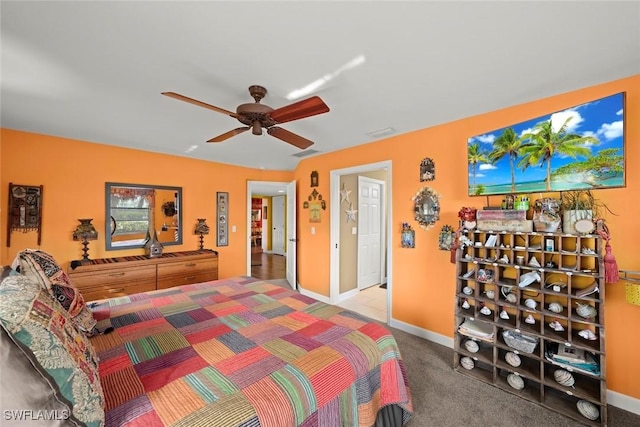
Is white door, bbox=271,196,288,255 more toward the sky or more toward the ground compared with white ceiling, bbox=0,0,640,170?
Answer: more toward the ground

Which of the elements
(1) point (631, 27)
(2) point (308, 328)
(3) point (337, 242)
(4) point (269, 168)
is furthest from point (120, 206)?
(1) point (631, 27)

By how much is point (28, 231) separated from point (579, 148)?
5.60m

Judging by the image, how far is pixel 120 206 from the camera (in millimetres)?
3568

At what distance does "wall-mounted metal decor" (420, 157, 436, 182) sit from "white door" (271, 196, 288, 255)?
6.01 metres

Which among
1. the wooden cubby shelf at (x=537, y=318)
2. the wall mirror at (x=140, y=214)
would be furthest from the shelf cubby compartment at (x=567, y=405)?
the wall mirror at (x=140, y=214)

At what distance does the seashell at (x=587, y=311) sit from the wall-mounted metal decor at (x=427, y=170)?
1.61m

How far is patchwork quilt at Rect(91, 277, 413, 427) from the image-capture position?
3.28 feet

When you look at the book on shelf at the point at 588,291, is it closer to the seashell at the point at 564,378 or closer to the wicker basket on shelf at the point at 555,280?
the wicker basket on shelf at the point at 555,280

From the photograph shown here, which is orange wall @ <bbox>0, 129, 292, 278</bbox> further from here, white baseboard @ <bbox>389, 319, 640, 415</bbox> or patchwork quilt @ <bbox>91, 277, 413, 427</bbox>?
white baseboard @ <bbox>389, 319, 640, 415</bbox>

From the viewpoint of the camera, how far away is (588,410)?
5.69 feet

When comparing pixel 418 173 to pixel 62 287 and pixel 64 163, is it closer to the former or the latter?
pixel 62 287

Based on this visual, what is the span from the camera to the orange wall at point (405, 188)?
186 centimetres

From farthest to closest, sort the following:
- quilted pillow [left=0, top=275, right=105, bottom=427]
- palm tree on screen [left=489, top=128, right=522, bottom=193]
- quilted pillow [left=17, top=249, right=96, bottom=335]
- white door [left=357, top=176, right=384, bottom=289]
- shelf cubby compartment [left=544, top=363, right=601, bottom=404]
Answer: white door [left=357, top=176, right=384, bottom=289]
palm tree on screen [left=489, top=128, right=522, bottom=193]
shelf cubby compartment [left=544, top=363, right=601, bottom=404]
quilted pillow [left=17, top=249, right=96, bottom=335]
quilted pillow [left=0, top=275, right=105, bottom=427]

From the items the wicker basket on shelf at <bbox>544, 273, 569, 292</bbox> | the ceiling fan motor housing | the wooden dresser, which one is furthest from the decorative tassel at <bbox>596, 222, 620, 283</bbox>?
the wooden dresser
